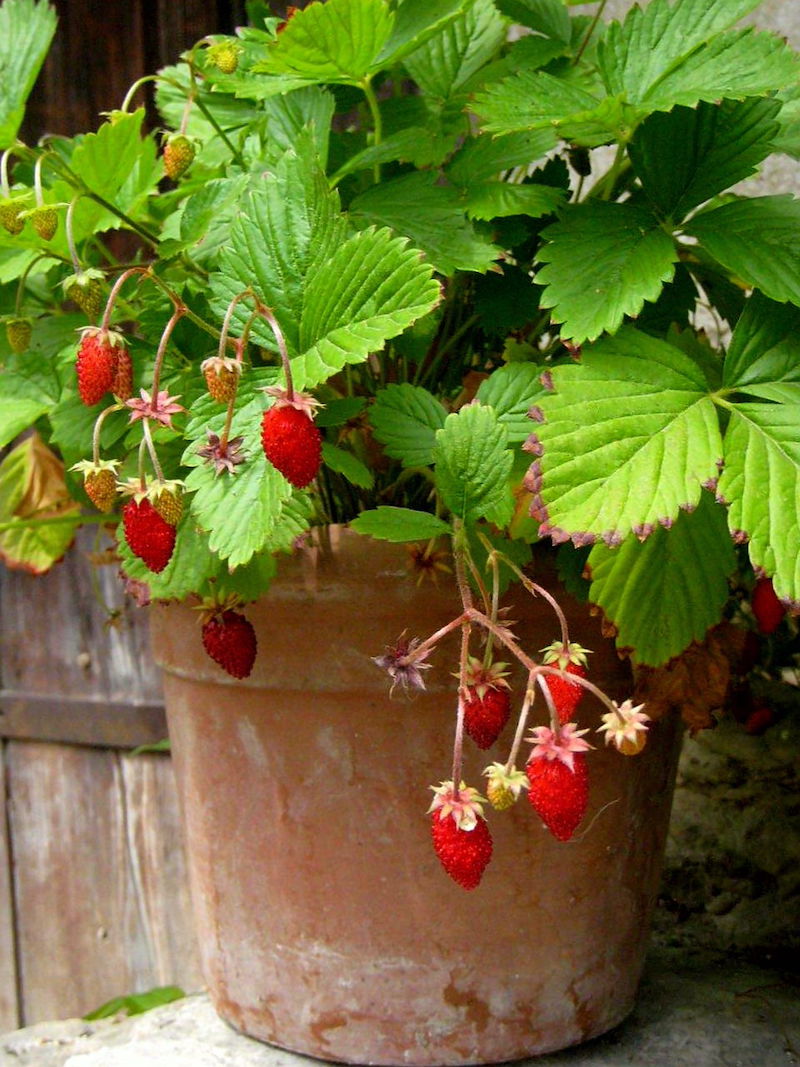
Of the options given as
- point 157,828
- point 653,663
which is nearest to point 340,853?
point 653,663

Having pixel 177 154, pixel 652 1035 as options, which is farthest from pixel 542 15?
pixel 652 1035

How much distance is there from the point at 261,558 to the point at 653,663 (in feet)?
0.95

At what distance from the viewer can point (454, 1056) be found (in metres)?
0.95

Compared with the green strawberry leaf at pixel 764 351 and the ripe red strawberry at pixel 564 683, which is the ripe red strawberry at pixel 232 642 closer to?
the ripe red strawberry at pixel 564 683

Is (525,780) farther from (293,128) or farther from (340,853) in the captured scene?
(293,128)

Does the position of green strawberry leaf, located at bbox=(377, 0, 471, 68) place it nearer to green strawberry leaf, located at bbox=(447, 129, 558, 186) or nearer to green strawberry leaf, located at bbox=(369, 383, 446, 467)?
green strawberry leaf, located at bbox=(447, 129, 558, 186)

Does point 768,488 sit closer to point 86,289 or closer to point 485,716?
point 485,716

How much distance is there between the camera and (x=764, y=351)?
796 mm

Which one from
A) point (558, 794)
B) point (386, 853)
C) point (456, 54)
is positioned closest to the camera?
point (558, 794)

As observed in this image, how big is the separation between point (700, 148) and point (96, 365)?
0.45m

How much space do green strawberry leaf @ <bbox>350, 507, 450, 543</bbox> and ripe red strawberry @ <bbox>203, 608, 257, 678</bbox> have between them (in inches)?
5.7

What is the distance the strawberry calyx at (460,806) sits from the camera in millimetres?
638

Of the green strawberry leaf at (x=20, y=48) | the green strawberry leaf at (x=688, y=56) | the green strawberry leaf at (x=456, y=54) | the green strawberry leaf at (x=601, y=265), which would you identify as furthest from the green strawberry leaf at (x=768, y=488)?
the green strawberry leaf at (x=20, y=48)

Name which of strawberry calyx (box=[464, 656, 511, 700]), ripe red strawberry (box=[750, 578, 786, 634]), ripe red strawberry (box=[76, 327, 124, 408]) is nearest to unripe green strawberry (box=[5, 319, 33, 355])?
ripe red strawberry (box=[76, 327, 124, 408])
